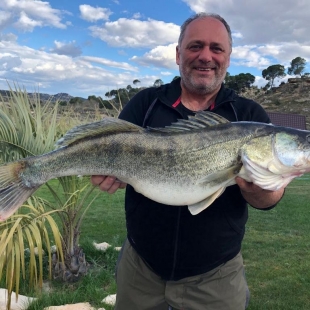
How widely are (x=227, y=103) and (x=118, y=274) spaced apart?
180 centimetres

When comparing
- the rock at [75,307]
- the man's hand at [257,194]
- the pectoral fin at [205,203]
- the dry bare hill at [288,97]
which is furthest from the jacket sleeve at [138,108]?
the dry bare hill at [288,97]

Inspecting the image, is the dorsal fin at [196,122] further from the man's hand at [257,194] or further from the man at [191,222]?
the man's hand at [257,194]

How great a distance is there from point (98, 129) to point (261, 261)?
6.14m

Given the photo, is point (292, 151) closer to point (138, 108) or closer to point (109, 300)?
point (138, 108)

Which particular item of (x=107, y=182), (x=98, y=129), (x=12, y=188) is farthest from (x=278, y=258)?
(x=12, y=188)

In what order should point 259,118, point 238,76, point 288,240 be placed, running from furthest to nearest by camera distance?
1. point 238,76
2. point 288,240
3. point 259,118

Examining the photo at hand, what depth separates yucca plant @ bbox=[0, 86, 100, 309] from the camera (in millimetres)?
4117

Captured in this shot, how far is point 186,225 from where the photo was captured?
3.25m

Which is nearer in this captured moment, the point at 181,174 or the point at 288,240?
the point at 181,174

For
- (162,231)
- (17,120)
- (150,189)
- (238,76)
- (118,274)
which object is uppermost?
(238,76)

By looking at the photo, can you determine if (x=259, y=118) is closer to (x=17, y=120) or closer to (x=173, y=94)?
(x=173, y=94)

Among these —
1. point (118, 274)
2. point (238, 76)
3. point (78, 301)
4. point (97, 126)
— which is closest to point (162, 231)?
point (118, 274)

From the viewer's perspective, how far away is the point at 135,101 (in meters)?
3.61

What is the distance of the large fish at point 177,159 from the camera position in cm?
301
